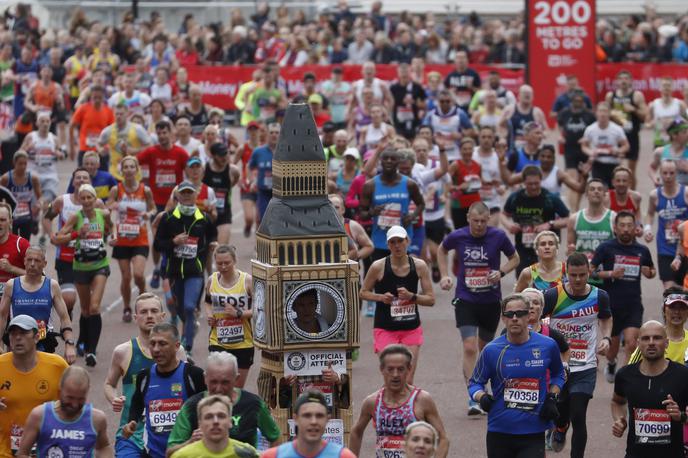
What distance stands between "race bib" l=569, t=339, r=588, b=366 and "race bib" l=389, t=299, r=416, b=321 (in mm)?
1486

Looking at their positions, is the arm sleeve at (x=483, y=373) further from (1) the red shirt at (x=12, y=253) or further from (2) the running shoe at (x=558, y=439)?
(1) the red shirt at (x=12, y=253)

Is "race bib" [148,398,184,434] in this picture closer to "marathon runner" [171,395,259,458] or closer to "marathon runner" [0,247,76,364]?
"marathon runner" [171,395,259,458]

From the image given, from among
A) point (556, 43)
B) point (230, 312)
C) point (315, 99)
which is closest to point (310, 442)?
point (230, 312)

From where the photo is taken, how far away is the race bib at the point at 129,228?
58.6ft

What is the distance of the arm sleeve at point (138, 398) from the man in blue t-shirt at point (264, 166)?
10237 mm

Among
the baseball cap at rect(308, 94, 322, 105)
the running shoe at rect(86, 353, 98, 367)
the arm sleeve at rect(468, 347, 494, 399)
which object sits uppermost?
the baseball cap at rect(308, 94, 322, 105)

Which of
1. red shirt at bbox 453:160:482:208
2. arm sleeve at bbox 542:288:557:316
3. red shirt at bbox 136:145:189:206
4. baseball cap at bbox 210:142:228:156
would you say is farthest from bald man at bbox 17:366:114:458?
red shirt at bbox 453:160:482:208

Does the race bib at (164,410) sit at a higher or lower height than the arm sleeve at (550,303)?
lower

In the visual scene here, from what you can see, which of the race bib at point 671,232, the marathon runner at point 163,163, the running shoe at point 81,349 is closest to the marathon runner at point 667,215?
the race bib at point 671,232

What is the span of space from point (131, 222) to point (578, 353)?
21.3 feet

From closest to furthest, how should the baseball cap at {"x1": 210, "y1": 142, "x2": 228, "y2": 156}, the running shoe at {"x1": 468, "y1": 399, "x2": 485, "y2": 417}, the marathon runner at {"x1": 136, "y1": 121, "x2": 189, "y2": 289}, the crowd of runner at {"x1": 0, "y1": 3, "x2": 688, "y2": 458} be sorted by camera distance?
the crowd of runner at {"x1": 0, "y1": 3, "x2": 688, "y2": 458} < the running shoe at {"x1": 468, "y1": 399, "x2": 485, "y2": 417} < the marathon runner at {"x1": 136, "y1": 121, "x2": 189, "y2": 289} < the baseball cap at {"x1": 210, "y1": 142, "x2": 228, "y2": 156}

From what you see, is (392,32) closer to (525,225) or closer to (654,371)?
(525,225)

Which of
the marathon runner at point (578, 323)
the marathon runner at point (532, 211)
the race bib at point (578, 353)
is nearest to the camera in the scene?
the marathon runner at point (578, 323)

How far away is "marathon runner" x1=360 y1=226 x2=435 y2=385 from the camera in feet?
45.1
